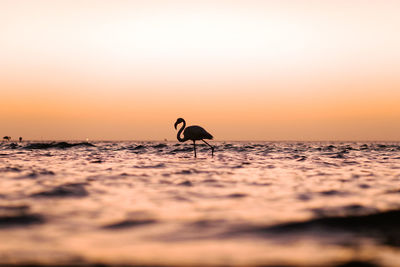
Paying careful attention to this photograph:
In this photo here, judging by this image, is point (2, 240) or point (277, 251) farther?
point (2, 240)

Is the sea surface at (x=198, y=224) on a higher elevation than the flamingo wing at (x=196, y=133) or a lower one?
lower

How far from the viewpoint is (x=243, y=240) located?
158 inches

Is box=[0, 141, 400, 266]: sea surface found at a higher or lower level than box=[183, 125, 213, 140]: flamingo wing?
lower

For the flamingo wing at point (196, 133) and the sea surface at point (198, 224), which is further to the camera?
the flamingo wing at point (196, 133)

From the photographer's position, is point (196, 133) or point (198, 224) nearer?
point (198, 224)

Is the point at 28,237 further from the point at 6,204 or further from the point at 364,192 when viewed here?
the point at 364,192

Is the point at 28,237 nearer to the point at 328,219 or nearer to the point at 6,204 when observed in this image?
the point at 6,204

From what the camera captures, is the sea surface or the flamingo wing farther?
the flamingo wing

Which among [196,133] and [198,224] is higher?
[196,133]

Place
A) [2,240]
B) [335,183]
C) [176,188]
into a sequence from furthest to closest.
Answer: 1. [335,183]
2. [176,188]
3. [2,240]

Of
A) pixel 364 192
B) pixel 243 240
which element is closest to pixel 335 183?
pixel 364 192

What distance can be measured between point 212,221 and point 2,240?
2.23 meters

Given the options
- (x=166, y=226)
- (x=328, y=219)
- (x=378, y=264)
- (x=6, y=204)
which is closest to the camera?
(x=378, y=264)

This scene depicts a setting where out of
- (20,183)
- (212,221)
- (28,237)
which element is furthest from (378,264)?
(20,183)
